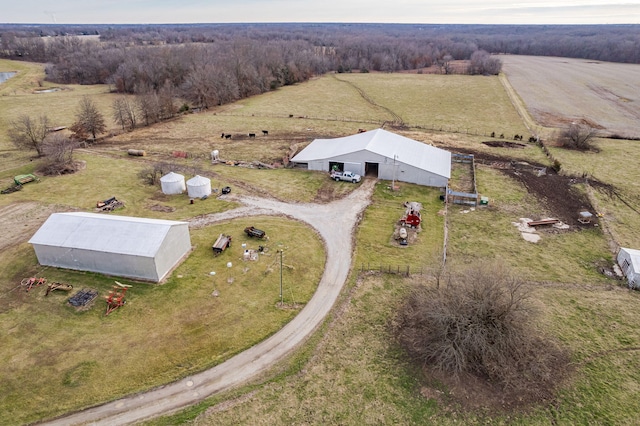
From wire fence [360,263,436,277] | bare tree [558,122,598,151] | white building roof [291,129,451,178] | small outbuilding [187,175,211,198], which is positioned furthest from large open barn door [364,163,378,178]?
bare tree [558,122,598,151]

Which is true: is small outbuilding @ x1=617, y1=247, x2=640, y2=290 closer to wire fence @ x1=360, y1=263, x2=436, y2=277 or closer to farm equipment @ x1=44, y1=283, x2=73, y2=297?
wire fence @ x1=360, y1=263, x2=436, y2=277

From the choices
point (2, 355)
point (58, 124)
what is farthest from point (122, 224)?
point (58, 124)

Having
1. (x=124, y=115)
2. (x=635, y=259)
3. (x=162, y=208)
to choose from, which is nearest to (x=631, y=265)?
(x=635, y=259)

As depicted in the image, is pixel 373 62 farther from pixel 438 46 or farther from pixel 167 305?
pixel 167 305

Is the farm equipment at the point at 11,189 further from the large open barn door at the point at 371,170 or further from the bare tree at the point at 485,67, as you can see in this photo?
the bare tree at the point at 485,67

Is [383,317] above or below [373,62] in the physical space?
below

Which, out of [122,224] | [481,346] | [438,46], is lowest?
[481,346]
